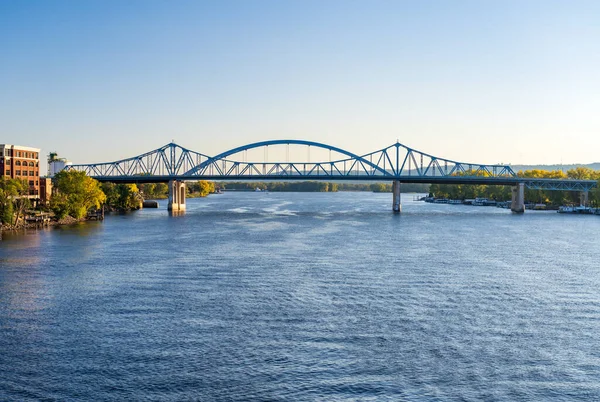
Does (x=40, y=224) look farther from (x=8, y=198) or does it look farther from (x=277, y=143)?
(x=277, y=143)

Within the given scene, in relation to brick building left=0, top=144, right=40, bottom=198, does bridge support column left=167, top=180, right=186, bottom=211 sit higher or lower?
lower

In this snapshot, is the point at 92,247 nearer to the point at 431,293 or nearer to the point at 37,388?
the point at 431,293

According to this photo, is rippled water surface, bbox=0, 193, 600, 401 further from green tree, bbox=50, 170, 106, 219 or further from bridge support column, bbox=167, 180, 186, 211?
bridge support column, bbox=167, 180, 186, 211

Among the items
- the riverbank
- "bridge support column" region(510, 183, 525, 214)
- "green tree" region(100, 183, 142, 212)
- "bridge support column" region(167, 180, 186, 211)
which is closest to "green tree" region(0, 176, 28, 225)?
the riverbank

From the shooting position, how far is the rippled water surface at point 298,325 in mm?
26344

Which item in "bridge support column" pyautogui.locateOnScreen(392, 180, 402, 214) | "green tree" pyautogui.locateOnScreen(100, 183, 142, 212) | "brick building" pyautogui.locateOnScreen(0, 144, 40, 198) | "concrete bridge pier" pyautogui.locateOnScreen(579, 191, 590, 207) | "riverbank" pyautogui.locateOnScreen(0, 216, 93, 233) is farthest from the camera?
"concrete bridge pier" pyautogui.locateOnScreen(579, 191, 590, 207)

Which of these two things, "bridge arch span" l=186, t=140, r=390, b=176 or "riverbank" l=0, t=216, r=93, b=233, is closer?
"riverbank" l=0, t=216, r=93, b=233

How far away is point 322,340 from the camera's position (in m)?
32.1

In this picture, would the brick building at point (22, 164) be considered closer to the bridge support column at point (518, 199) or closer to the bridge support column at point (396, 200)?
the bridge support column at point (396, 200)

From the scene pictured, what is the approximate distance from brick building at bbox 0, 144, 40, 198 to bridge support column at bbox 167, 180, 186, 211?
45552 millimetres

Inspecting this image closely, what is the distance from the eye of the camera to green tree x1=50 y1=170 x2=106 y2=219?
110m

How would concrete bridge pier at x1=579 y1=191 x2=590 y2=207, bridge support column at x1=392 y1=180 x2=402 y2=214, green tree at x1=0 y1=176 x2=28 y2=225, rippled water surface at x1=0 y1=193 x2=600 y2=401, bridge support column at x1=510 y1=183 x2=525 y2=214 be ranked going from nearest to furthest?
rippled water surface at x1=0 y1=193 x2=600 y2=401, green tree at x1=0 y1=176 x2=28 y2=225, bridge support column at x1=510 y1=183 x2=525 y2=214, bridge support column at x1=392 y1=180 x2=402 y2=214, concrete bridge pier at x1=579 y1=191 x2=590 y2=207

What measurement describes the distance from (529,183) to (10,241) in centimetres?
13599

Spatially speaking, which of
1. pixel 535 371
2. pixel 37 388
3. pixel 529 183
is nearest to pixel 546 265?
pixel 535 371
